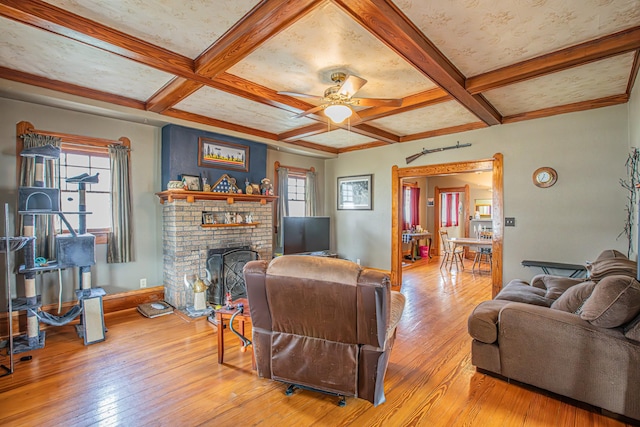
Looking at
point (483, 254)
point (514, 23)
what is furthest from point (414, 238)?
point (514, 23)

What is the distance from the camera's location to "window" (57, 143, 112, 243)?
3.62 m

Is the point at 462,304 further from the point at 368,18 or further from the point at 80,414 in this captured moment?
the point at 80,414

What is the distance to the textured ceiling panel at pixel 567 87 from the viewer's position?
9.30 feet

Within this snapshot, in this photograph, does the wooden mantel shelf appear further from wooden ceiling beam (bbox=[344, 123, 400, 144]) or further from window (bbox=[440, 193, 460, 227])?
window (bbox=[440, 193, 460, 227])

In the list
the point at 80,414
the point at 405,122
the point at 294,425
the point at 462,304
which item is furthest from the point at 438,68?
the point at 80,414

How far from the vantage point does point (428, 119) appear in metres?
4.38

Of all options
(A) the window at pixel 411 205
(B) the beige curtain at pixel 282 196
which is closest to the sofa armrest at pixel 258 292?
(B) the beige curtain at pixel 282 196

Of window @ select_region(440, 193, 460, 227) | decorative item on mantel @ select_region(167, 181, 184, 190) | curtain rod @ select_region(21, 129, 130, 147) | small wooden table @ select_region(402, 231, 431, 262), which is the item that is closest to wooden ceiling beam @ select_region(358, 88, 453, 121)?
decorative item on mantel @ select_region(167, 181, 184, 190)

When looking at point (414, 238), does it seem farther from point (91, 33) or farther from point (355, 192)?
point (91, 33)

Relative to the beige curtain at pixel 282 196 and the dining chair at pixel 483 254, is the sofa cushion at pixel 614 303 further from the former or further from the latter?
the dining chair at pixel 483 254

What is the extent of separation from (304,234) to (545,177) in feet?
12.0

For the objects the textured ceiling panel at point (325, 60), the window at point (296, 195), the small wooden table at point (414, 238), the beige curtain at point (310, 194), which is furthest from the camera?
the small wooden table at point (414, 238)

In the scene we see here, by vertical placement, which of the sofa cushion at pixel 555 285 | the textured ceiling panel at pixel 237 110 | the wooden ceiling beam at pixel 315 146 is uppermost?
the textured ceiling panel at pixel 237 110

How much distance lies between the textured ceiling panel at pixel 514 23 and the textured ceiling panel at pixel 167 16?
1183 mm
